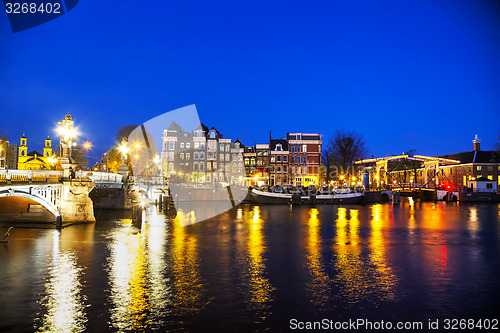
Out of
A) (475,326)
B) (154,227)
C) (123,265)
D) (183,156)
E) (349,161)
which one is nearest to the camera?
(475,326)

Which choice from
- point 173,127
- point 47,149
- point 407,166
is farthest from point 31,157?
point 407,166

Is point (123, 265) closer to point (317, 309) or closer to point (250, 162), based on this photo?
point (317, 309)

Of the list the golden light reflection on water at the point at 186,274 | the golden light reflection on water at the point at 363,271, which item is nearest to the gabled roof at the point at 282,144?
the golden light reflection on water at the point at 363,271

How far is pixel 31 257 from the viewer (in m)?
17.5

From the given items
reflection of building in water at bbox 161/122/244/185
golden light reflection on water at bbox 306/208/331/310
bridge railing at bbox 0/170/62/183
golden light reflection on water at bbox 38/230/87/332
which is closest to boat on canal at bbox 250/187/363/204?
reflection of building in water at bbox 161/122/244/185

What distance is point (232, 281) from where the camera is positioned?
45.2ft

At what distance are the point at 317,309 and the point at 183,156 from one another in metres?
98.3

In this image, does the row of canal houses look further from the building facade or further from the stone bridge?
the stone bridge

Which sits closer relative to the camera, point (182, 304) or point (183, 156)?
point (182, 304)

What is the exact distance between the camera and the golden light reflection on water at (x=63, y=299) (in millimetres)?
9445

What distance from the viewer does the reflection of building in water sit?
10638cm

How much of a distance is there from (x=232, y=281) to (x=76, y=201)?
21.2 m

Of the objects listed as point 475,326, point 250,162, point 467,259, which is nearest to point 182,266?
point 475,326

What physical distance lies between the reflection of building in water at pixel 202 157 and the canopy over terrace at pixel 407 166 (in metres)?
33.7
